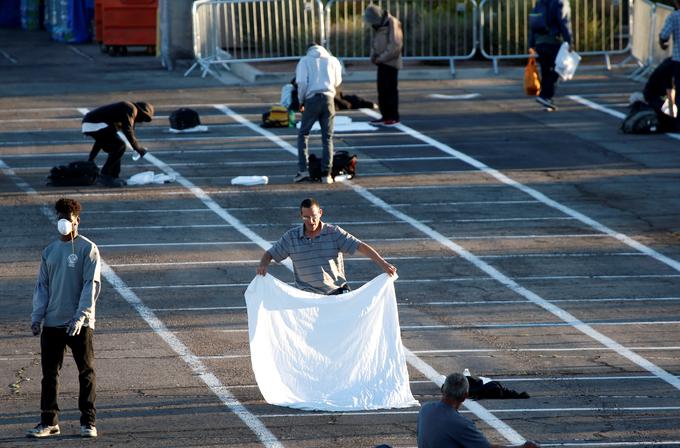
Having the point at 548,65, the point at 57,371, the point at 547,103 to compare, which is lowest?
the point at 57,371

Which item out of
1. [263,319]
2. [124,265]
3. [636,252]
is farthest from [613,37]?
[263,319]

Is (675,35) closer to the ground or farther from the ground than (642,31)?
closer to the ground

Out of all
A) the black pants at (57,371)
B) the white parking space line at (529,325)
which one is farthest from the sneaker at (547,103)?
the black pants at (57,371)

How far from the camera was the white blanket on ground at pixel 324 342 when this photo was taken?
41.8ft

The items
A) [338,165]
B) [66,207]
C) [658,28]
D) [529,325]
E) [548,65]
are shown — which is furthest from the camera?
[658,28]

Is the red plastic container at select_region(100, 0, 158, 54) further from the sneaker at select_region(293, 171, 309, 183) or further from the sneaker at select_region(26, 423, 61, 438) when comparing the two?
the sneaker at select_region(26, 423, 61, 438)

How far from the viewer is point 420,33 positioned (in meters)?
32.6

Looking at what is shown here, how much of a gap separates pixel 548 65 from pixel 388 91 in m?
3.19

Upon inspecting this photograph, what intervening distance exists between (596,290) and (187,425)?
6.10 metres

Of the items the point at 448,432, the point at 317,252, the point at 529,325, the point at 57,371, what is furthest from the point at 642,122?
the point at 448,432

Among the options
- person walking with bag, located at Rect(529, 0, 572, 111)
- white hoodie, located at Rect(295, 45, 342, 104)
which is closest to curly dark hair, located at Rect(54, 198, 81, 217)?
white hoodie, located at Rect(295, 45, 342, 104)

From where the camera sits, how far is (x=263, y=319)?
13.1 meters

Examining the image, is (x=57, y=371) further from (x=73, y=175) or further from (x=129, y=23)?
(x=129, y=23)

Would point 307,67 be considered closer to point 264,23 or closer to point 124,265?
point 124,265
